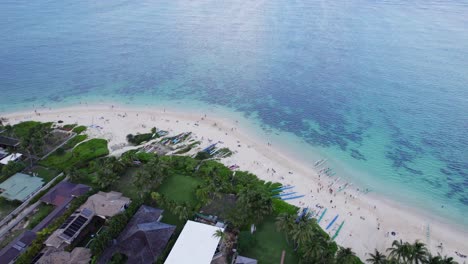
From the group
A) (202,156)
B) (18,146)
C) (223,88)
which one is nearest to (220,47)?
(223,88)

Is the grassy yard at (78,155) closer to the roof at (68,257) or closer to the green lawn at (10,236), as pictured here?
the green lawn at (10,236)

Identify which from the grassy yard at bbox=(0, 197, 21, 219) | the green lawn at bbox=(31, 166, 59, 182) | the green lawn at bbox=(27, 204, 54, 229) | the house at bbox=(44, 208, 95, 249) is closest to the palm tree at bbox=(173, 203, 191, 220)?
the house at bbox=(44, 208, 95, 249)

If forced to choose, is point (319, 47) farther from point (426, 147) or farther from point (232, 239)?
point (232, 239)

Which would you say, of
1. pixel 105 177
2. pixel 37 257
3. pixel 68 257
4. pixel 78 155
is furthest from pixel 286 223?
pixel 78 155

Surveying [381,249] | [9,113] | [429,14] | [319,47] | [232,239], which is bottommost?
[381,249]

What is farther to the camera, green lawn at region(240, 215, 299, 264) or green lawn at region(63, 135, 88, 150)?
green lawn at region(63, 135, 88, 150)

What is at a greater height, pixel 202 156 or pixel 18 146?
pixel 18 146

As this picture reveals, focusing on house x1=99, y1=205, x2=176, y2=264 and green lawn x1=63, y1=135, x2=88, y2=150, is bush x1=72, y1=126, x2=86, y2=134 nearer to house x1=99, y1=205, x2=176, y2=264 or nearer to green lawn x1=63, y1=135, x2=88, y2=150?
green lawn x1=63, y1=135, x2=88, y2=150
